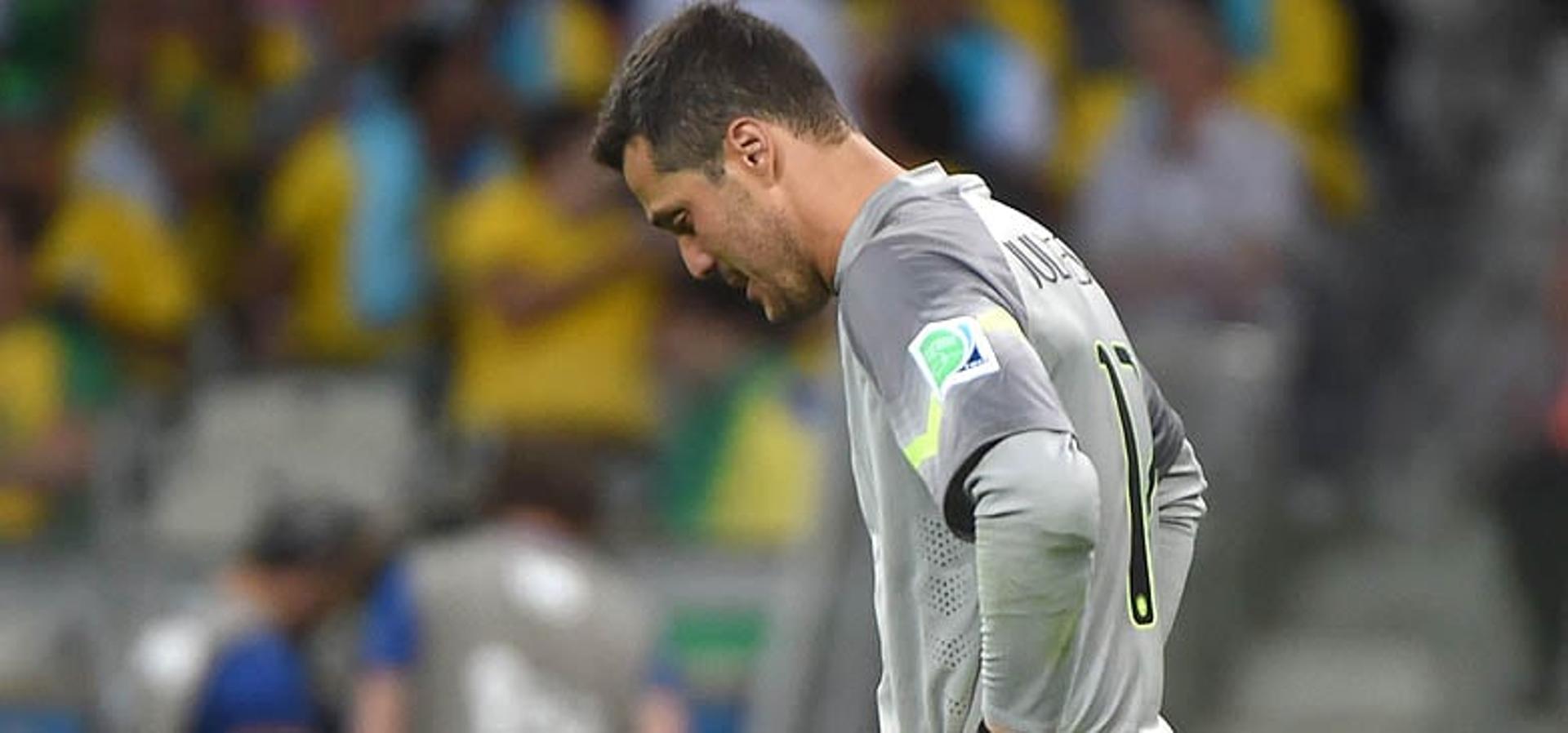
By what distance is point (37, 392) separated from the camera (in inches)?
438

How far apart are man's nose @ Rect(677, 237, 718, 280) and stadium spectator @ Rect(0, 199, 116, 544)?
22.4ft

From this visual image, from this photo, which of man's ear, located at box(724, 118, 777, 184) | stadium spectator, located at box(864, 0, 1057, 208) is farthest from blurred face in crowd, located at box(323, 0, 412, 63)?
man's ear, located at box(724, 118, 777, 184)

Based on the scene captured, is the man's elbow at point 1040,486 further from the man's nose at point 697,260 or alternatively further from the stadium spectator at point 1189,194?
the stadium spectator at point 1189,194

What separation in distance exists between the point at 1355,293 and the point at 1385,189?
689mm

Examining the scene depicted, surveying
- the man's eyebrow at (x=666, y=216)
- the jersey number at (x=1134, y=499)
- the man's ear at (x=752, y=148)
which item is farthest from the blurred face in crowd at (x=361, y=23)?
the jersey number at (x=1134, y=499)

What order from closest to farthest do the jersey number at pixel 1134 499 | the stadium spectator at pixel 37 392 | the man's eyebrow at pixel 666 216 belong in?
1. the jersey number at pixel 1134 499
2. the man's eyebrow at pixel 666 216
3. the stadium spectator at pixel 37 392

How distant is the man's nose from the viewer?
4.41 m

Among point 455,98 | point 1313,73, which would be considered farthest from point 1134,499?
point 455,98

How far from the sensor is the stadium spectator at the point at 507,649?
8430mm

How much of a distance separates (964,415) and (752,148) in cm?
52

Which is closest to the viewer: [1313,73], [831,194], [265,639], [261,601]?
[831,194]

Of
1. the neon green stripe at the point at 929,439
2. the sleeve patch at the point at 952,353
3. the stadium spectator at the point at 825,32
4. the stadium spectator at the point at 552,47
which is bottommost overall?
the stadium spectator at the point at 552,47

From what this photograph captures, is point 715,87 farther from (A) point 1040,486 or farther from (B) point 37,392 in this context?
(B) point 37,392

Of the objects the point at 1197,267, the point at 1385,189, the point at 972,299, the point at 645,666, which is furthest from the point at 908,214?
the point at 1385,189
